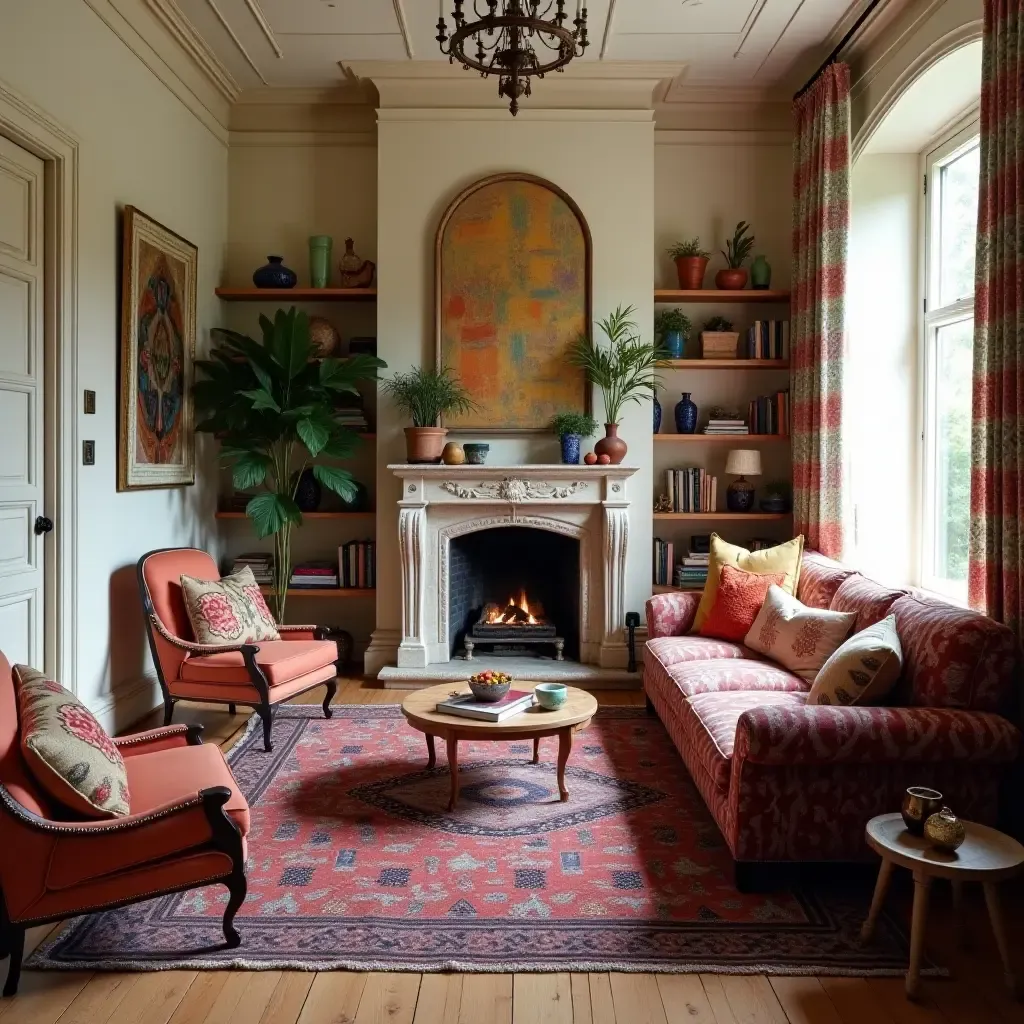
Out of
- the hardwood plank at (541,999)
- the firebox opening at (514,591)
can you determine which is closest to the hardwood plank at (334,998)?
the hardwood plank at (541,999)

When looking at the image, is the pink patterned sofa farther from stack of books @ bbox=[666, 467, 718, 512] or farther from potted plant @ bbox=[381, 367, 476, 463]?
potted plant @ bbox=[381, 367, 476, 463]

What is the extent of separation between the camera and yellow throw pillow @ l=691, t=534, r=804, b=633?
4.49 meters

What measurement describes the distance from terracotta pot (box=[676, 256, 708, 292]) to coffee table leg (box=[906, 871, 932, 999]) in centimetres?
399

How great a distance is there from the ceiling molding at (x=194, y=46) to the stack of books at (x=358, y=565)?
287cm

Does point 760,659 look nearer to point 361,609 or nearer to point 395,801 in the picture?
point 395,801

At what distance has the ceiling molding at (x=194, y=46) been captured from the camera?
4523 mm

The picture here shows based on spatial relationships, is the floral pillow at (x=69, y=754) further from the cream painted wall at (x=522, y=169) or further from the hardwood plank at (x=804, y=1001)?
the cream painted wall at (x=522, y=169)

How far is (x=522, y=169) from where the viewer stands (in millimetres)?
5445

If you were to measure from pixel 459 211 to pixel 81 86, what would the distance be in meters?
2.19

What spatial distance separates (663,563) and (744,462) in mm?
787

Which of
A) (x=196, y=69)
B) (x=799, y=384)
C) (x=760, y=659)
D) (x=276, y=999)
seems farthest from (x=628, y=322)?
(x=276, y=999)

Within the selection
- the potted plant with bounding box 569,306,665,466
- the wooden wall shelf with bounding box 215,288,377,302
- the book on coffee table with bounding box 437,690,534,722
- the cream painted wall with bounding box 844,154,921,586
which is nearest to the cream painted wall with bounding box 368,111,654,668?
the potted plant with bounding box 569,306,665,466

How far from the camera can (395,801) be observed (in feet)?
11.5

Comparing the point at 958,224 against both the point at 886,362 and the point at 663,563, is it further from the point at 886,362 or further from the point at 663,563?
the point at 663,563
